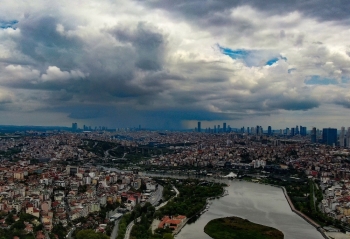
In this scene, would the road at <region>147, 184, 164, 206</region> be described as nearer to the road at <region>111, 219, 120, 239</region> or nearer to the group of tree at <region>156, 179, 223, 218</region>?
the group of tree at <region>156, 179, 223, 218</region>

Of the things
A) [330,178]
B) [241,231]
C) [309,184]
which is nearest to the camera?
[241,231]

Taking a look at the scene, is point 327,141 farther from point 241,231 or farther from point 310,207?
point 241,231

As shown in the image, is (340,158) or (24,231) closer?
(24,231)

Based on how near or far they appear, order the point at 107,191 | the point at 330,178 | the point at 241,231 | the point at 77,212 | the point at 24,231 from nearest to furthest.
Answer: the point at 24,231
the point at 241,231
the point at 77,212
the point at 107,191
the point at 330,178

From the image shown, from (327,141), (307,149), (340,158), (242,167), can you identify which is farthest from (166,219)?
(327,141)

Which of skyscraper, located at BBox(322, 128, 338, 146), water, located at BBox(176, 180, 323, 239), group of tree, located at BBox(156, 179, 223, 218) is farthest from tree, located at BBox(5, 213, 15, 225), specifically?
skyscraper, located at BBox(322, 128, 338, 146)
